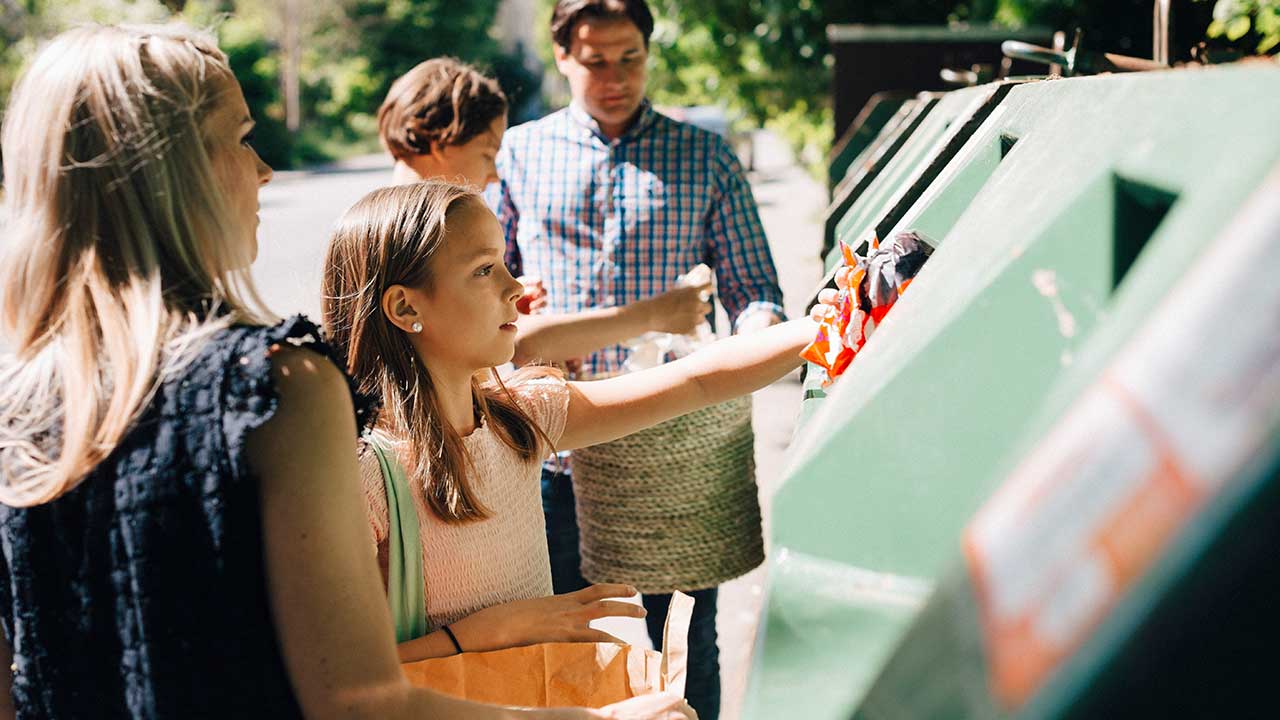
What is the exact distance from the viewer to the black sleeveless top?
1146 millimetres

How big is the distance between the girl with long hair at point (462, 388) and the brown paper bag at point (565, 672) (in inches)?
6.0

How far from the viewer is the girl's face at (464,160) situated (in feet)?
9.60

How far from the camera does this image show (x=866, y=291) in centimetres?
154

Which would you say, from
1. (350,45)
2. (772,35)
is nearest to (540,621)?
(772,35)

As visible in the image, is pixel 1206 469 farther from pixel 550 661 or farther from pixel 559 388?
pixel 559 388

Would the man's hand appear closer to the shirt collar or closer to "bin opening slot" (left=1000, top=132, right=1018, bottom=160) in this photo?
the shirt collar

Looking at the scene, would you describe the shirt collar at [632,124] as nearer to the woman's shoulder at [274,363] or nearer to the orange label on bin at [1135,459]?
the woman's shoulder at [274,363]

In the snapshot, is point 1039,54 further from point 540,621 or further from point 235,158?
point 235,158

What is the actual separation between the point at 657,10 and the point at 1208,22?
5.41 metres

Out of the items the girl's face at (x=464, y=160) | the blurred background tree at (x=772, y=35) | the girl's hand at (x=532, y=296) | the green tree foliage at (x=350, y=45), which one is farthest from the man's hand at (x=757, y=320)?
the green tree foliage at (x=350, y=45)

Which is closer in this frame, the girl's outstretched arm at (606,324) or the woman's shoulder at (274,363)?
the woman's shoulder at (274,363)

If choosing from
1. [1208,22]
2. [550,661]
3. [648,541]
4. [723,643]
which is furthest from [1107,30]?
[550,661]

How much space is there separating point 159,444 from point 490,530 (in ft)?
2.53

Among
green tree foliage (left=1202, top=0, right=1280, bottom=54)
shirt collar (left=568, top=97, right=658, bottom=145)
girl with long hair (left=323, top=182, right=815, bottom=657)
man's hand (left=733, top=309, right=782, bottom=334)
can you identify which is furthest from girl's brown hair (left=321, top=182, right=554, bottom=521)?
green tree foliage (left=1202, top=0, right=1280, bottom=54)
